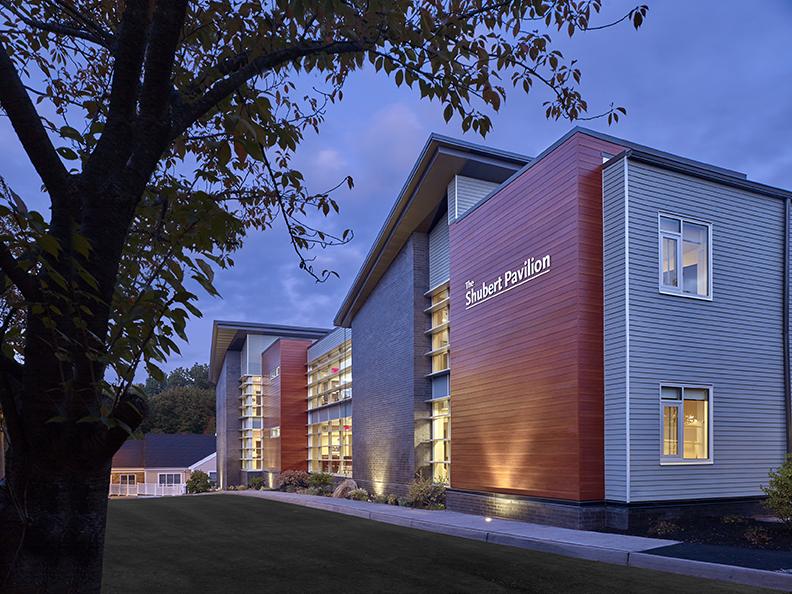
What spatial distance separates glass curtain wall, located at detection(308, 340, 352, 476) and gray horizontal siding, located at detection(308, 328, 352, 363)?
0.81 ft

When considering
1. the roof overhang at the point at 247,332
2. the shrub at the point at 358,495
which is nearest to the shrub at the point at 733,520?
the shrub at the point at 358,495

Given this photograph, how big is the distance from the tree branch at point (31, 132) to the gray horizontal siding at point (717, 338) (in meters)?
13.2

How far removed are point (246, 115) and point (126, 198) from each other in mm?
1261

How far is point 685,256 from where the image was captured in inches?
645

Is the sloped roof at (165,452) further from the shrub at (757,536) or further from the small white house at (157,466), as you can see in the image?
the shrub at (757,536)

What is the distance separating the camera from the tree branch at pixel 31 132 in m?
3.47

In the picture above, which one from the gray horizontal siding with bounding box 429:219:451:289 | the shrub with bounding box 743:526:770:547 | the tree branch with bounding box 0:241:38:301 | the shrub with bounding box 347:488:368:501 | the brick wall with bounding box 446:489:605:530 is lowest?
the shrub with bounding box 347:488:368:501

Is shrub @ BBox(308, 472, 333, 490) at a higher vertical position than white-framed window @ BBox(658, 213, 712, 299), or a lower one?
lower

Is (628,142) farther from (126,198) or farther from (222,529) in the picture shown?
(126,198)

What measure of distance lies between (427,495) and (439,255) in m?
8.58

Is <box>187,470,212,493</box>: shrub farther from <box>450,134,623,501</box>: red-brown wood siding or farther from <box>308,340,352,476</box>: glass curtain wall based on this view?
<box>450,134,623,501</box>: red-brown wood siding

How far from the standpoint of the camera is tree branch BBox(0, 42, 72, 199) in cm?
347

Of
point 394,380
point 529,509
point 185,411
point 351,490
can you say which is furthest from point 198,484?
point 185,411

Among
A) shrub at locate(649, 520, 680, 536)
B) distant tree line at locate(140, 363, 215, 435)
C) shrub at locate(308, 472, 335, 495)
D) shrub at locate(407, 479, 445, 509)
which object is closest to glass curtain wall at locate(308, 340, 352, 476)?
shrub at locate(308, 472, 335, 495)
